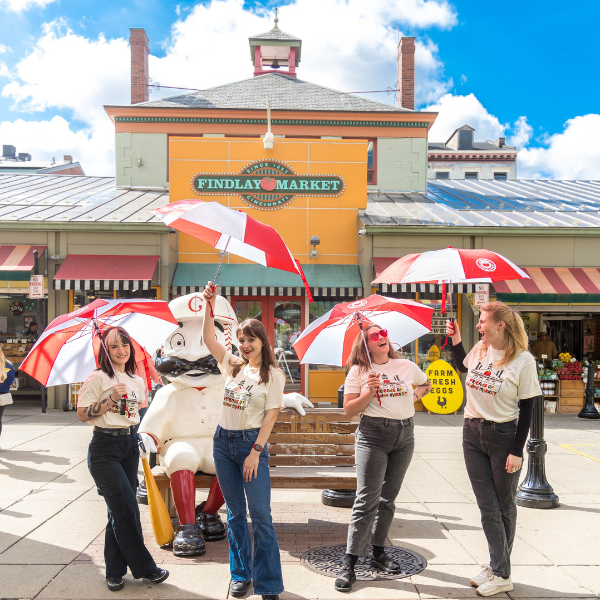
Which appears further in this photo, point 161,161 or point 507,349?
point 161,161

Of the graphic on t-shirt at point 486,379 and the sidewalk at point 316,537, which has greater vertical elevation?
the graphic on t-shirt at point 486,379

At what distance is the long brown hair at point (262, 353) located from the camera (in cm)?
411

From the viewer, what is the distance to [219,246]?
4641 mm

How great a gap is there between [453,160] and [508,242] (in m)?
27.4

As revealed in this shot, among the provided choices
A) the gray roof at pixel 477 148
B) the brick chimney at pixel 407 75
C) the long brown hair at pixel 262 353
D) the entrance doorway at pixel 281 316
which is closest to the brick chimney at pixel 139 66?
the brick chimney at pixel 407 75

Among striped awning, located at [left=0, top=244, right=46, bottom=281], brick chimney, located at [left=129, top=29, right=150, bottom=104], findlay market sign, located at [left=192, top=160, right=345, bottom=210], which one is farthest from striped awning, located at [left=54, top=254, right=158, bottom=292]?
brick chimney, located at [left=129, top=29, right=150, bottom=104]

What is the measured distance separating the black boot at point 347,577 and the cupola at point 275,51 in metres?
19.4

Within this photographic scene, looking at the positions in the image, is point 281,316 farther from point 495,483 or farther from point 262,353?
point 495,483

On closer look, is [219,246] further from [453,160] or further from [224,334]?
[453,160]

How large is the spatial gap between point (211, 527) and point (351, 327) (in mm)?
2130

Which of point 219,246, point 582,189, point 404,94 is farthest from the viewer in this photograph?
point 404,94

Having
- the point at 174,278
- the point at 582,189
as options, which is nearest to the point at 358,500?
the point at 174,278

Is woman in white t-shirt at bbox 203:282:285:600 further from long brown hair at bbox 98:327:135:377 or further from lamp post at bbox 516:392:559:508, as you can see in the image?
lamp post at bbox 516:392:559:508

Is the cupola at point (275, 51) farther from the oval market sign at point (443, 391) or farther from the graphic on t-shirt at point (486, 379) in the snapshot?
the graphic on t-shirt at point (486, 379)
